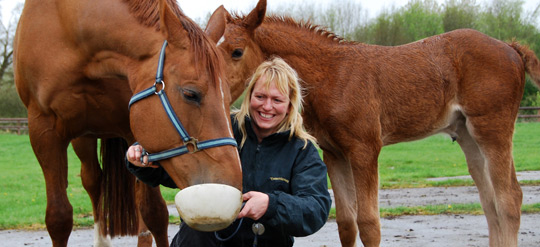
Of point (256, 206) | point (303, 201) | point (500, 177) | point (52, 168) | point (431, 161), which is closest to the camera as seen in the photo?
point (256, 206)

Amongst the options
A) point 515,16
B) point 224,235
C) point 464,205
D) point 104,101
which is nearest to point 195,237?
point 224,235

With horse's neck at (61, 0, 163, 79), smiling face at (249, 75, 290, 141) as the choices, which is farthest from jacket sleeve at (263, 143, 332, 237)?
horse's neck at (61, 0, 163, 79)

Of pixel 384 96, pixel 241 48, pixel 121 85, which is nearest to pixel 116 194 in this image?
pixel 121 85

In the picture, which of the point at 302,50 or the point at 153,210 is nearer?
the point at 153,210

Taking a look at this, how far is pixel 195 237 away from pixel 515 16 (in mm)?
32213

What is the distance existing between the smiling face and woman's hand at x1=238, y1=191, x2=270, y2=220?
1.72ft

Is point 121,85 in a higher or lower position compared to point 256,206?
higher

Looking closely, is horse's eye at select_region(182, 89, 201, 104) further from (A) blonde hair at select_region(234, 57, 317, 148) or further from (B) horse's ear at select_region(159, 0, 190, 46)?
(A) blonde hair at select_region(234, 57, 317, 148)

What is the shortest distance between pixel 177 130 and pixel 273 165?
0.59 metres

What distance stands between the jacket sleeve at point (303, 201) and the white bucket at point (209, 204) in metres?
0.29

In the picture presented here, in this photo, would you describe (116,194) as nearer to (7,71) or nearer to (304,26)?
(304,26)

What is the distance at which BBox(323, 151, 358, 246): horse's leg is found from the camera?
481cm

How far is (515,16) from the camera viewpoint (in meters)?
31.0

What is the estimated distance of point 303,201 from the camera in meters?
2.75
